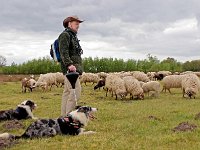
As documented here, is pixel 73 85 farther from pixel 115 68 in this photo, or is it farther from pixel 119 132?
pixel 115 68

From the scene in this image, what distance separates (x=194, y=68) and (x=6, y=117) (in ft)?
211

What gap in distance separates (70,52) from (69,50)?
69 mm

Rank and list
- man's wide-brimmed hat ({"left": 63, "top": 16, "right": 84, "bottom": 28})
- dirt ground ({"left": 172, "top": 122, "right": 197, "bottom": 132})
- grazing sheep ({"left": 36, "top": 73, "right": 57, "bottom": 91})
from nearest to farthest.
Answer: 1. dirt ground ({"left": 172, "top": 122, "right": 197, "bottom": 132})
2. man's wide-brimmed hat ({"left": 63, "top": 16, "right": 84, "bottom": 28})
3. grazing sheep ({"left": 36, "top": 73, "right": 57, "bottom": 91})

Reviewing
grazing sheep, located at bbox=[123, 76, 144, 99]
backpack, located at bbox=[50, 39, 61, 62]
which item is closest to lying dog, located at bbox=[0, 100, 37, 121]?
backpack, located at bbox=[50, 39, 61, 62]

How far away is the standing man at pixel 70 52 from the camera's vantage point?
10859 mm

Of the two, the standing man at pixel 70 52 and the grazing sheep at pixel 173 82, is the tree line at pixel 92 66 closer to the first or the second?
the grazing sheep at pixel 173 82

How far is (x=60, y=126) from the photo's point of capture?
998 cm

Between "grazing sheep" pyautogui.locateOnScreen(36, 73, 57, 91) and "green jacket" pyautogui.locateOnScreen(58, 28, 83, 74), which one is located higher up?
"green jacket" pyautogui.locateOnScreen(58, 28, 83, 74)

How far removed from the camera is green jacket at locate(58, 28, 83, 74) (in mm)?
10852

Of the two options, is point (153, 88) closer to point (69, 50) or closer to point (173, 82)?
point (173, 82)

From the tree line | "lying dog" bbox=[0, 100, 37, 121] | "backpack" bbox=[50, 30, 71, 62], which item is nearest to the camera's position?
"backpack" bbox=[50, 30, 71, 62]

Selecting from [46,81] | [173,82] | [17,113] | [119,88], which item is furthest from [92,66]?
[17,113]

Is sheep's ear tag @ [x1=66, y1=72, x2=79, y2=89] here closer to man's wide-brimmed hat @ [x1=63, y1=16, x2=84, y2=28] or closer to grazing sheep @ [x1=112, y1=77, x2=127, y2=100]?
man's wide-brimmed hat @ [x1=63, y1=16, x2=84, y2=28]

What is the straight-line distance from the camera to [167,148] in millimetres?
8336
